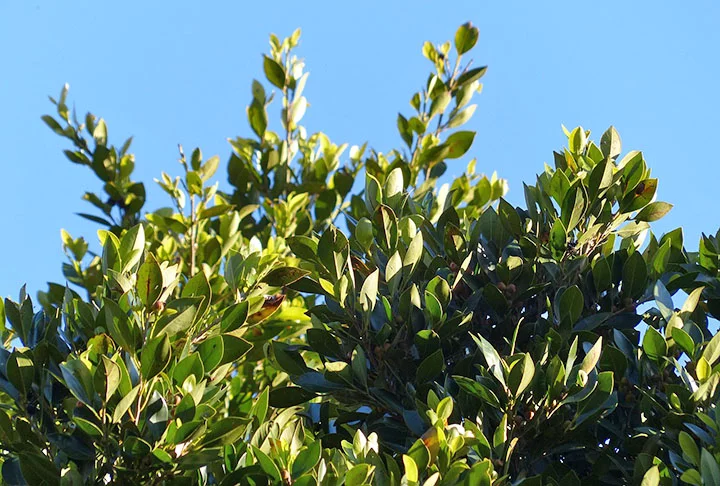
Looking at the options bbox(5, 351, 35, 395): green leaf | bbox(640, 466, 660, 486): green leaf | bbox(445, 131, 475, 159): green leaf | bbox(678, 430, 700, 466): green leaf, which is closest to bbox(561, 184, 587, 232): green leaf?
bbox(678, 430, 700, 466): green leaf

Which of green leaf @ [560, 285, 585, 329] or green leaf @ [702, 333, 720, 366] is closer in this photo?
green leaf @ [702, 333, 720, 366]

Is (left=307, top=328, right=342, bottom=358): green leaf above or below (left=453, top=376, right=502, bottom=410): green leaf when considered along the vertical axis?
above

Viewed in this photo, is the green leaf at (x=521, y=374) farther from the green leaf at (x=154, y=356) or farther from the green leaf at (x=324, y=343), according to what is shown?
the green leaf at (x=154, y=356)

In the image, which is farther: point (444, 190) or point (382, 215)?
point (444, 190)

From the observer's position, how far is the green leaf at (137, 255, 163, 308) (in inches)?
108

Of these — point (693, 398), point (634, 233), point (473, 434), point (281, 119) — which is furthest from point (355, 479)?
point (281, 119)

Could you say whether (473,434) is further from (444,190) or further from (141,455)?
(444,190)

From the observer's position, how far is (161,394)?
249cm

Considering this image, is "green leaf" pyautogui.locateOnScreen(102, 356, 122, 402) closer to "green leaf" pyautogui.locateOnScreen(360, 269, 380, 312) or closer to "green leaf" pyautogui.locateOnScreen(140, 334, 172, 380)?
"green leaf" pyautogui.locateOnScreen(140, 334, 172, 380)

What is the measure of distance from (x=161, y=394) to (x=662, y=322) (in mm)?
1429

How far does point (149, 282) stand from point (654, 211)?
1629 millimetres

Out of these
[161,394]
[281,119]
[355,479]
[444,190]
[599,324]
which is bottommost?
[355,479]

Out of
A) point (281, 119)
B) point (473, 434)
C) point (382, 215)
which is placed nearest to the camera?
point (473, 434)

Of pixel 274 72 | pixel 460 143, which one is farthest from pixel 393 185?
pixel 274 72
